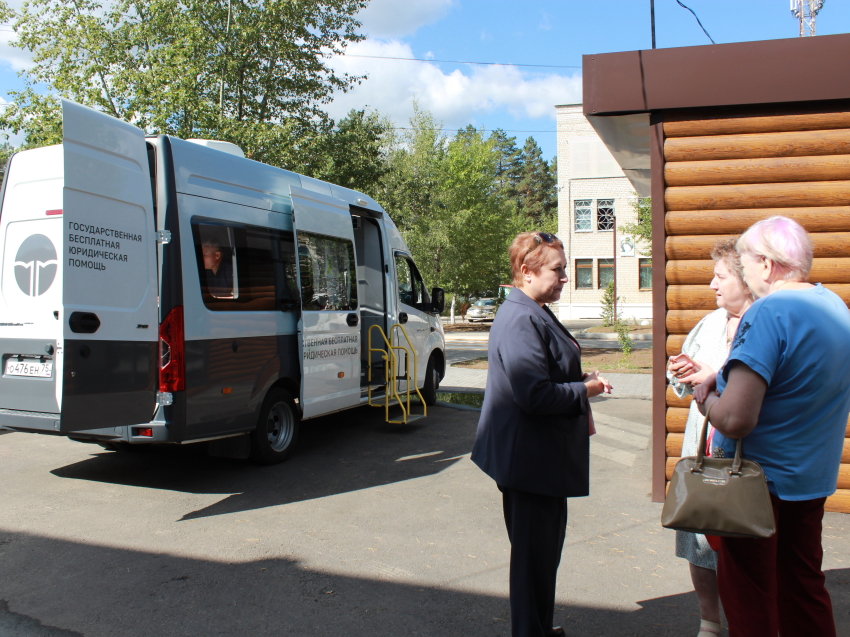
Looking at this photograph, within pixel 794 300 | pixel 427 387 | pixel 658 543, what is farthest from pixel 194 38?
pixel 794 300

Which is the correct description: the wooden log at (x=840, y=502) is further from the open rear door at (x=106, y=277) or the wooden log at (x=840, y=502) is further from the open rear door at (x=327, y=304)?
the open rear door at (x=106, y=277)

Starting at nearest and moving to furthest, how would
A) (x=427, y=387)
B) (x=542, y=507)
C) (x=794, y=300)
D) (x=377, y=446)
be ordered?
(x=794, y=300) < (x=542, y=507) < (x=377, y=446) < (x=427, y=387)

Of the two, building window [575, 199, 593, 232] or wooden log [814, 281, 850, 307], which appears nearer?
wooden log [814, 281, 850, 307]

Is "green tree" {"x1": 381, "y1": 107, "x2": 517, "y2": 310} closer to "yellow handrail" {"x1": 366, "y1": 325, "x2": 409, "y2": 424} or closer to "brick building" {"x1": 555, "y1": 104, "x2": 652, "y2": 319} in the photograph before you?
"brick building" {"x1": 555, "y1": 104, "x2": 652, "y2": 319}

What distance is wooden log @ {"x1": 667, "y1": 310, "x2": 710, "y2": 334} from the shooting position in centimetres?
512

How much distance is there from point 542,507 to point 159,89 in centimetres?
1145

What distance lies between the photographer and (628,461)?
6758mm

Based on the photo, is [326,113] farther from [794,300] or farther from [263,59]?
[794,300]

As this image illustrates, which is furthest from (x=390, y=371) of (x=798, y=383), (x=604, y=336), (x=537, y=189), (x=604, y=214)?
(x=537, y=189)

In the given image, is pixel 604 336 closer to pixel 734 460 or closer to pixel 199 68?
pixel 199 68

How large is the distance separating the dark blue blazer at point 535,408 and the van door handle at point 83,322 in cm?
307

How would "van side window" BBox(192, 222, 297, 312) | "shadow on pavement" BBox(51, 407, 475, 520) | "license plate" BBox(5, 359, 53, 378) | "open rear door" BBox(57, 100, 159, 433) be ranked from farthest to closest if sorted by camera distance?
"shadow on pavement" BBox(51, 407, 475, 520) < "van side window" BBox(192, 222, 297, 312) < "license plate" BBox(5, 359, 53, 378) < "open rear door" BBox(57, 100, 159, 433)

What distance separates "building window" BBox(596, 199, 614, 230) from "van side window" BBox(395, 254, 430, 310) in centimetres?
3123

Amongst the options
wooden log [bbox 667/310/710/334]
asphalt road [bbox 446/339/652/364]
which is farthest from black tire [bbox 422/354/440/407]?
asphalt road [bbox 446/339/652/364]
